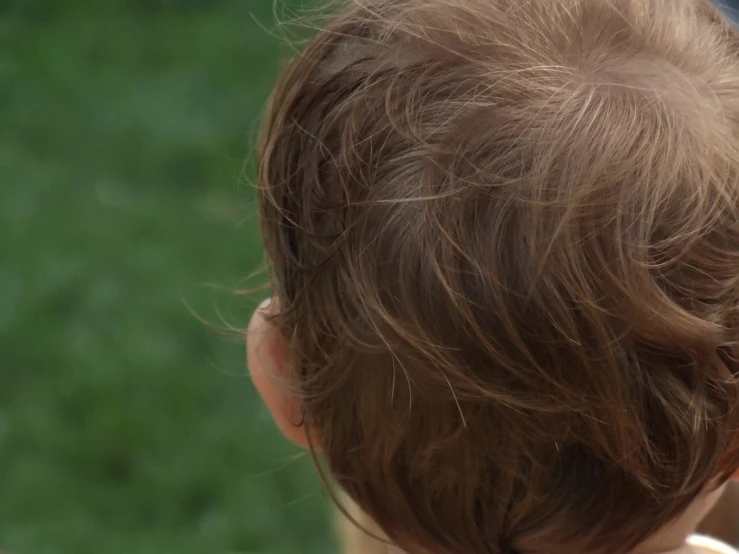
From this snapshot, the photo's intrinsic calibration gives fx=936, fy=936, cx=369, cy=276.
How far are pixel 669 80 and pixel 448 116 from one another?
194 mm

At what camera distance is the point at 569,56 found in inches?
32.1

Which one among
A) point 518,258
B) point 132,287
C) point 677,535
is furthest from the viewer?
point 132,287

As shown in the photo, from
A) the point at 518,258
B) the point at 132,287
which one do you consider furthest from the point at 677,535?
the point at 132,287

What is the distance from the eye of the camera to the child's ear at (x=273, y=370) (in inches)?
39.4

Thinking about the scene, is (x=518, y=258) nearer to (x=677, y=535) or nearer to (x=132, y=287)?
(x=677, y=535)

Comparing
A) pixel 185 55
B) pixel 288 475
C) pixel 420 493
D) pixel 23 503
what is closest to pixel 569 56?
pixel 420 493

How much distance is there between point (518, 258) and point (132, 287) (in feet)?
5.79

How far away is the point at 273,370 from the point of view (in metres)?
1.02

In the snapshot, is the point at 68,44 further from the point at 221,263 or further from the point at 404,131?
the point at 404,131

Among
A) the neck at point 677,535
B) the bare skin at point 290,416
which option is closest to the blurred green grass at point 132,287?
the bare skin at point 290,416

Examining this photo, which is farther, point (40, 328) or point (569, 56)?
point (40, 328)

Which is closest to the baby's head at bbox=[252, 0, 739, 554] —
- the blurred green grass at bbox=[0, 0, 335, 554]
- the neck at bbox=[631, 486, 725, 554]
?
the neck at bbox=[631, 486, 725, 554]

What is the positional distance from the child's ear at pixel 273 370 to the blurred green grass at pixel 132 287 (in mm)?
815

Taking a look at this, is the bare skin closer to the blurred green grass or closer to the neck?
the neck
